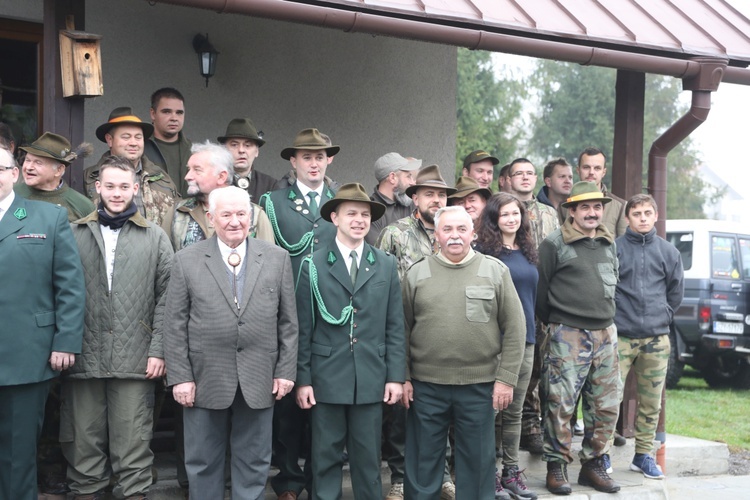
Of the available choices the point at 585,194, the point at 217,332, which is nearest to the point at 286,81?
the point at 585,194

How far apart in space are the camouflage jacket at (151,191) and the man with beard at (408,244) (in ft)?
4.54

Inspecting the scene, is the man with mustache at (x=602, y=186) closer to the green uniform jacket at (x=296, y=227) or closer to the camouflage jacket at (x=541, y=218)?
the camouflage jacket at (x=541, y=218)

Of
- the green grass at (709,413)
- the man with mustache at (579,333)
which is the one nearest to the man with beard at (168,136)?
the man with mustache at (579,333)

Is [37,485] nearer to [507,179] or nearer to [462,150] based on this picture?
[507,179]

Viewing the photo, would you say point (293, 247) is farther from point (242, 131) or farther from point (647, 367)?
point (647, 367)

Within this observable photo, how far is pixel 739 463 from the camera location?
879cm

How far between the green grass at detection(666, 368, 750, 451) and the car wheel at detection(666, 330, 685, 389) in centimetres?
14

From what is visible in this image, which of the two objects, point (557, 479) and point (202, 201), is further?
point (557, 479)

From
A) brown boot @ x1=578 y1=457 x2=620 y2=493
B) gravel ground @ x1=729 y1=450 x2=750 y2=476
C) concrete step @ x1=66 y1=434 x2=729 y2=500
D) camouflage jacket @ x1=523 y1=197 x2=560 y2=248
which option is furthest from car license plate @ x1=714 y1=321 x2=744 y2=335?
brown boot @ x1=578 y1=457 x2=620 y2=493

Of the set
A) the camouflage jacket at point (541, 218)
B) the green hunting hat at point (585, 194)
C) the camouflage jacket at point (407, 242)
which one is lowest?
the camouflage jacket at point (407, 242)

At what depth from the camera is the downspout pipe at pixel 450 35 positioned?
5680mm

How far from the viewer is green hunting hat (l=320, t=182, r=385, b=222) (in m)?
5.16

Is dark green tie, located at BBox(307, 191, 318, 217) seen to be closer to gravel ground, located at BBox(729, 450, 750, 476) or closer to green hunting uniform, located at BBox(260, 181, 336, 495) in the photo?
green hunting uniform, located at BBox(260, 181, 336, 495)

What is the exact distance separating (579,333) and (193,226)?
267 cm
